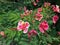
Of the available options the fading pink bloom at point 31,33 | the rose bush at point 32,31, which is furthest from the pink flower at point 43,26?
the fading pink bloom at point 31,33

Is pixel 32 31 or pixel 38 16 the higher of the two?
pixel 38 16

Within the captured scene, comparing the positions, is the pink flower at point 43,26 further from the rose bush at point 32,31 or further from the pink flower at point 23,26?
the pink flower at point 23,26

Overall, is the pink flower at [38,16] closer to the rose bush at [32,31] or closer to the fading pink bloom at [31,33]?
the rose bush at [32,31]

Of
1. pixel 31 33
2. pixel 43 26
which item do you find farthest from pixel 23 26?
pixel 43 26

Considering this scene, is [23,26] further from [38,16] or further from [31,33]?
[38,16]

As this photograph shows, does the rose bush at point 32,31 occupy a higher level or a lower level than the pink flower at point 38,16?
lower

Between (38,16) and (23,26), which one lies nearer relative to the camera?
(23,26)

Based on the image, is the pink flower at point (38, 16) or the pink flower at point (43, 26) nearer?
the pink flower at point (43, 26)

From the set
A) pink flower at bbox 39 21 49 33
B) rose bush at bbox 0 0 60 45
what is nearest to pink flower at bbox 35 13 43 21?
rose bush at bbox 0 0 60 45

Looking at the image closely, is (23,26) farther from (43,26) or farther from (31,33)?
(43,26)

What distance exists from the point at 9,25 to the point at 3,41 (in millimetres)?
317

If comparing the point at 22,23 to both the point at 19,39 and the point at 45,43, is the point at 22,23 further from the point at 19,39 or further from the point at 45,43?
the point at 45,43

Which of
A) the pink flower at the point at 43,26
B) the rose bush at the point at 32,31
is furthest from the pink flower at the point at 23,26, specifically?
the pink flower at the point at 43,26

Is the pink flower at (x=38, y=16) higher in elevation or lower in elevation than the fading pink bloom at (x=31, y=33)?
higher
